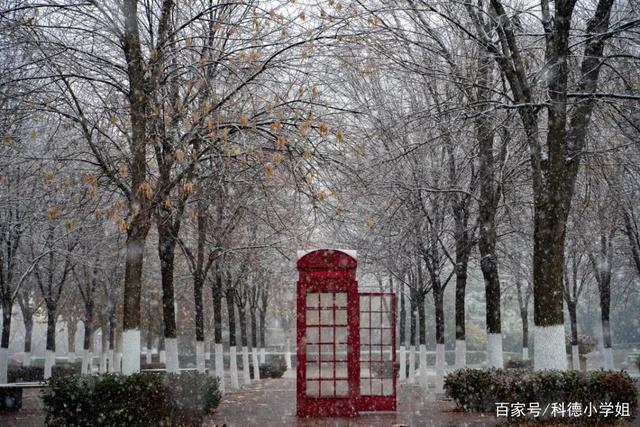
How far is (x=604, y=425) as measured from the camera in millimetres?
11016

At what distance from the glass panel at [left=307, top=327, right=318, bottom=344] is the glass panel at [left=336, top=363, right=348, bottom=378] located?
65 cm

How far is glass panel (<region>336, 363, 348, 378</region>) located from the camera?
1420cm

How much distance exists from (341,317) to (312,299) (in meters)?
0.66

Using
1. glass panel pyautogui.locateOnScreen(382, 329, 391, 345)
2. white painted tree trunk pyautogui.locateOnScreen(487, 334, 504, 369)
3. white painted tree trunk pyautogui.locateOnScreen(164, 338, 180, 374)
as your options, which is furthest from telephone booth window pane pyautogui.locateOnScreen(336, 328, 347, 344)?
white painted tree trunk pyautogui.locateOnScreen(164, 338, 180, 374)

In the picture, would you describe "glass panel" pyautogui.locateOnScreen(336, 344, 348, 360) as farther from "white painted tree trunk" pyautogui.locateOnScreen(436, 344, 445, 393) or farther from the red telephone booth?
"white painted tree trunk" pyautogui.locateOnScreen(436, 344, 445, 393)

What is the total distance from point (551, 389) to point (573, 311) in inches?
786

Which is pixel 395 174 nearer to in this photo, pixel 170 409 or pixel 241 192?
pixel 241 192

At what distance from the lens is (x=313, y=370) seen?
14.2 meters

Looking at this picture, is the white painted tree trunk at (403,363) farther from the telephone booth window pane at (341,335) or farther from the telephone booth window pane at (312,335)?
the telephone booth window pane at (312,335)

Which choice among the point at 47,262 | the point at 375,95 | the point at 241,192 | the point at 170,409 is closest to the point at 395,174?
the point at 375,95

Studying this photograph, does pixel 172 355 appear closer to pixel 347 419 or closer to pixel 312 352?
pixel 312 352

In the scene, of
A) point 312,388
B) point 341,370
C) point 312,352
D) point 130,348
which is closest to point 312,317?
point 312,352

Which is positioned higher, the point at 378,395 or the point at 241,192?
the point at 241,192

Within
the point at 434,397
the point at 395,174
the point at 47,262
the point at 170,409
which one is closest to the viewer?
the point at 170,409
